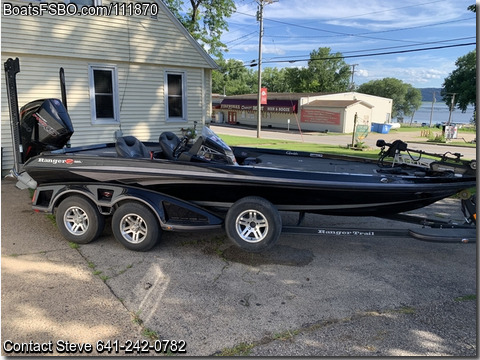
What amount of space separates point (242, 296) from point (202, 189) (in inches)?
59.6

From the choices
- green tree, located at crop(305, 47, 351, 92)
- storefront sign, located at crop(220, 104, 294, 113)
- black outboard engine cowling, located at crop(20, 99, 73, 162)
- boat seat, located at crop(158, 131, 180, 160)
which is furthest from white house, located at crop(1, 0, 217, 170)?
green tree, located at crop(305, 47, 351, 92)

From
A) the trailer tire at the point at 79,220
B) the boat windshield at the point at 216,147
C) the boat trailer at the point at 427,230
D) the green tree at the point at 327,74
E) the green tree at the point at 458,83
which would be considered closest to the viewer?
the boat trailer at the point at 427,230

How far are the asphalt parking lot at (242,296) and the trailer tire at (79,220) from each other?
16 cm

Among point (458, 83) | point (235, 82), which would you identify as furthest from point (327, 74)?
point (235, 82)

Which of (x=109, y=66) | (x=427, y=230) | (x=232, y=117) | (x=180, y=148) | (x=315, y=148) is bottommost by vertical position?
(x=315, y=148)

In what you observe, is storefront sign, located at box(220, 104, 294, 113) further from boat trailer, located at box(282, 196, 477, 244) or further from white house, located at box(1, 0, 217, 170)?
boat trailer, located at box(282, 196, 477, 244)

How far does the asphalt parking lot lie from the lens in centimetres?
314

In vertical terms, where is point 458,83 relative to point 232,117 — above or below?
above

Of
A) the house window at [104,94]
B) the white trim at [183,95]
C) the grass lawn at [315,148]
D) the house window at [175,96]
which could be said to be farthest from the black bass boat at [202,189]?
the grass lawn at [315,148]

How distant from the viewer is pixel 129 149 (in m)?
5.39

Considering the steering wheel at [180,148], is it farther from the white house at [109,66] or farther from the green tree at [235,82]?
the green tree at [235,82]

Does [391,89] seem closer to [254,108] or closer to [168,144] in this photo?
[254,108]

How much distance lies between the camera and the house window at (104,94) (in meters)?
11.0

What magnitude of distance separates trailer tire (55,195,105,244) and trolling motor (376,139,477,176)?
13.6 ft
